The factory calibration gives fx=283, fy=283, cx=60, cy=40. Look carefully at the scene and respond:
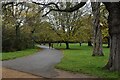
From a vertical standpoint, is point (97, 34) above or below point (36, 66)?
above

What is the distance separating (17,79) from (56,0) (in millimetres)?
7909

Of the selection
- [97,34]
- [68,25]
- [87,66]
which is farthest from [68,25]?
[87,66]

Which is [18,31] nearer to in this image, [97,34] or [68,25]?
[68,25]

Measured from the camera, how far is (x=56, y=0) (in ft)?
62.7

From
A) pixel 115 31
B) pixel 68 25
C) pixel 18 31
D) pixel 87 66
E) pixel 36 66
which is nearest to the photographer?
pixel 115 31

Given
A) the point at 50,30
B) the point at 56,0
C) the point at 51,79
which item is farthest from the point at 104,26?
the point at 51,79

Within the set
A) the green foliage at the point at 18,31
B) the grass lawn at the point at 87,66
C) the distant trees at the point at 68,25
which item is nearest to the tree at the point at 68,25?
the distant trees at the point at 68,25

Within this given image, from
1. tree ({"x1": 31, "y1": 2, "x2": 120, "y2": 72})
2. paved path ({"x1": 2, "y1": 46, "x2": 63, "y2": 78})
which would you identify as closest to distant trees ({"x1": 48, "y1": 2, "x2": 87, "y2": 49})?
paved path ({"x1": 2, "y1": 46, "x2": 63, "y2": 78})

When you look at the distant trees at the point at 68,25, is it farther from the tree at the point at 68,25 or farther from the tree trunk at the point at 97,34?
the tree trunk at the point at 97,34

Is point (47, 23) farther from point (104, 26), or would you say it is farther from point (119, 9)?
point (119, 9)

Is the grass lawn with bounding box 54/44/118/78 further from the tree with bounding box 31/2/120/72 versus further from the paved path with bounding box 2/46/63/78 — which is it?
the paved path with bounding box 2/46/63/78

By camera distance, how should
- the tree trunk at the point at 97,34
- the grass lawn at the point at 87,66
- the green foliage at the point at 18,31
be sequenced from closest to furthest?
the grass lawn at the point at 87,66, the tree trunk at the point at 97,34, the green foliage at the point at 18,31

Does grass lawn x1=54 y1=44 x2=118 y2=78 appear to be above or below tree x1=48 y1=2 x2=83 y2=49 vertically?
below

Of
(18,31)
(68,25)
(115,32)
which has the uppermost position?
(68,25)
